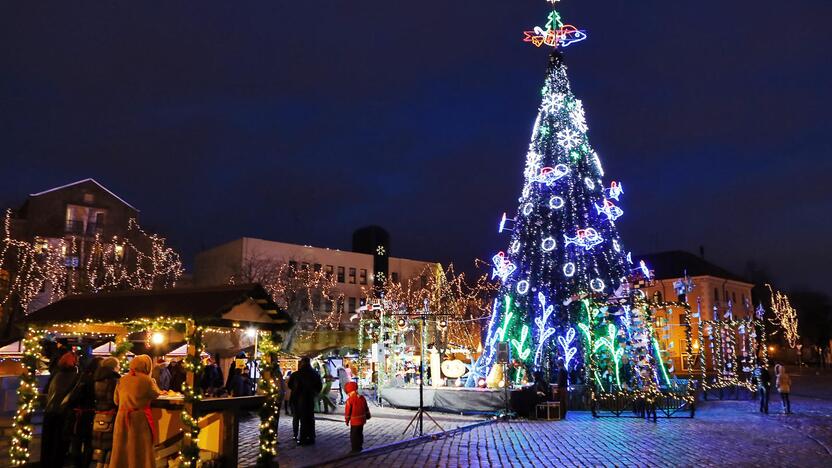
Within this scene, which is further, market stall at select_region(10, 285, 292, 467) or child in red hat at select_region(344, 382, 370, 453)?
child in red hat at select_region(344, 382, 370, 453)

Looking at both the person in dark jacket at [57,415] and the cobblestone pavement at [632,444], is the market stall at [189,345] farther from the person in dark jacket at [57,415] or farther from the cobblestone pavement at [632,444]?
the cobblestone pavement at [632,444]

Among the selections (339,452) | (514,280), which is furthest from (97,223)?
(339,452)

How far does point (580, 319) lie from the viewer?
872 inches

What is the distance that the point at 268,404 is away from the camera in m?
10.9

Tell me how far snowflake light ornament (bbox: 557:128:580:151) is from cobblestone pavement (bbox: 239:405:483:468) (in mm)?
10252

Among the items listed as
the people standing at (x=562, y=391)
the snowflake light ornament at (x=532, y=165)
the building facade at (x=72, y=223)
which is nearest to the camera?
the people standing at (x=562, y=391)

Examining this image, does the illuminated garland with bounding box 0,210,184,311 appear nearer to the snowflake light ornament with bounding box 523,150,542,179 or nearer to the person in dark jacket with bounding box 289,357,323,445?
the snowflake light ornament with bounding box 523,150,542,179

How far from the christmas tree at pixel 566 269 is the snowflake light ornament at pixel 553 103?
0.04 m

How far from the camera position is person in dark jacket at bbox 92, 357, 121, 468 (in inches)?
376

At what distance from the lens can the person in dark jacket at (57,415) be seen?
10.7m

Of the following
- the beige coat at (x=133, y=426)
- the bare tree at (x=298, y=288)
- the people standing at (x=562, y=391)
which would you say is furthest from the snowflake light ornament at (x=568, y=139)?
the bare tree at (x=298, y=288)

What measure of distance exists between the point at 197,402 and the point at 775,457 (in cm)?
985

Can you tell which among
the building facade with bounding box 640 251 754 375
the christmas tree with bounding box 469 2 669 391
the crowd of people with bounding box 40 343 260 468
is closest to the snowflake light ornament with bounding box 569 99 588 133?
the christmas tree with bounding box 469 2 669 391

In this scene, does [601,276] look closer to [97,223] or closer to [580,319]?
[580,319]
